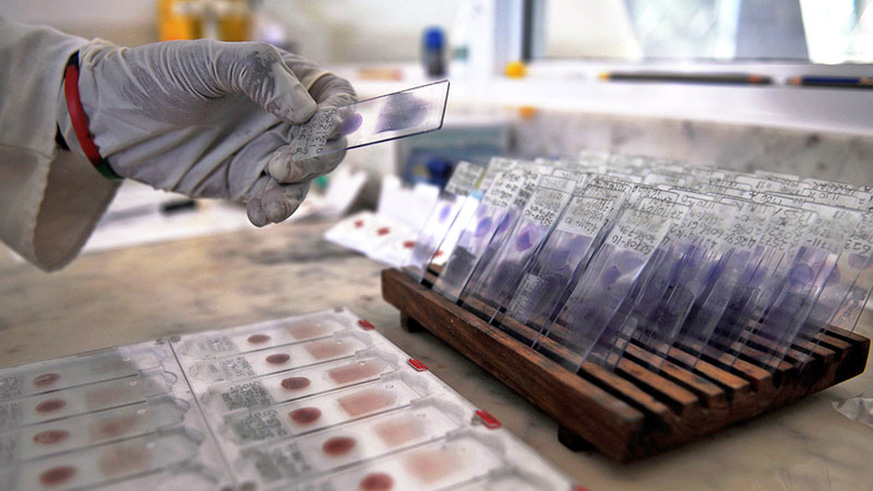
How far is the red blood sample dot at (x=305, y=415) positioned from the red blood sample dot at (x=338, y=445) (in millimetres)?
44

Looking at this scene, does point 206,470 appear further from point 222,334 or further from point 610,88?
point 610,88

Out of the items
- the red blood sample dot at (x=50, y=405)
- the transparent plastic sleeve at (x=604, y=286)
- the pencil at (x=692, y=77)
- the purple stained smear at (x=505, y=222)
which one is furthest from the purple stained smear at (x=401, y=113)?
the pencil at (x=692, y=77)

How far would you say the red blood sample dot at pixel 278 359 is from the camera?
30.9 inches

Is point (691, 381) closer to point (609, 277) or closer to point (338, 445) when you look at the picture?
point (609, 277)

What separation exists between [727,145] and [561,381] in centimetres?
79

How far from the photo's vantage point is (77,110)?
38.5 inches

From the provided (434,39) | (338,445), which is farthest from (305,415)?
(434,39)

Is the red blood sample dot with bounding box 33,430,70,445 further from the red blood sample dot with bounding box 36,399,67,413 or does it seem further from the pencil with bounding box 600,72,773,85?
the pencil with bounding box 600,72,773,85

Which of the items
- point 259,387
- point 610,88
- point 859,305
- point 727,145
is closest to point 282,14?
point 610,88

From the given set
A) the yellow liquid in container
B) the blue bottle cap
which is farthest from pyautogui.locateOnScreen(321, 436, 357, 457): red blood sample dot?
the yellow liquid in container

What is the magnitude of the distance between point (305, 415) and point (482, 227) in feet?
1.23

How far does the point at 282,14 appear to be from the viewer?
262 centimetres

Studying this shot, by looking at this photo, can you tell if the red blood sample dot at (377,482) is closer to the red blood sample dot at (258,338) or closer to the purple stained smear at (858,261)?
the red blood sample dot at (258,338)

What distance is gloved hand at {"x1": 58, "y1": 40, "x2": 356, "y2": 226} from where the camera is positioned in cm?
85
